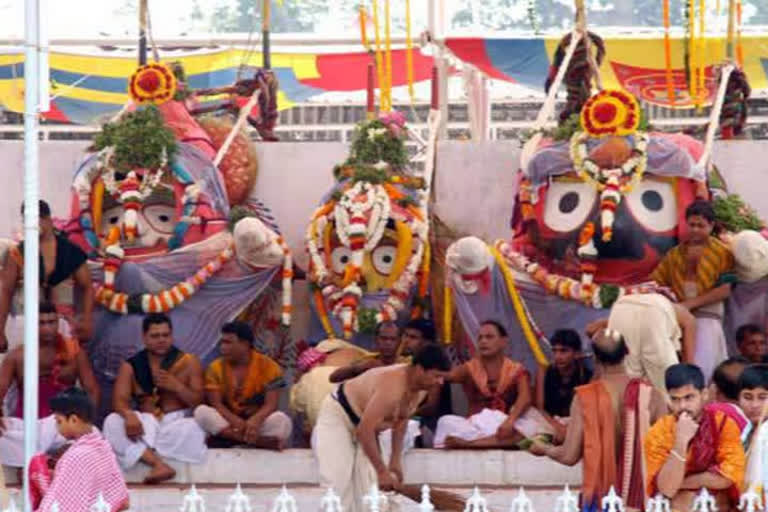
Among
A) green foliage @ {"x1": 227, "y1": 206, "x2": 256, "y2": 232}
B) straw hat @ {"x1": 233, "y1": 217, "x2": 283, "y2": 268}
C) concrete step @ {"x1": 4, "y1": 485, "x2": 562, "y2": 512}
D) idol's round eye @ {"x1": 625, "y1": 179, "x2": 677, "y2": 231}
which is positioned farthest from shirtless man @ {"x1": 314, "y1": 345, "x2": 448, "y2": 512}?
green foliage @ {"x1": 227, "y1": 206, "x2": 256, "y2": 232}

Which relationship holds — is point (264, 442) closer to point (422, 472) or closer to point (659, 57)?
point (422, 472)

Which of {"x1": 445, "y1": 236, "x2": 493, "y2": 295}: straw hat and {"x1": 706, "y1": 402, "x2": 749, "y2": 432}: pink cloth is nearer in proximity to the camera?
{"x1": 706, "y1": 402, "x2": 749, "y2": 432}: pink cloth

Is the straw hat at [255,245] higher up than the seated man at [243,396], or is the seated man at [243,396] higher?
the straw hat at [255,245]

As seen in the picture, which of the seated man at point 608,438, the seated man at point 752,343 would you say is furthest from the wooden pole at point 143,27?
the seated man at point 608,438

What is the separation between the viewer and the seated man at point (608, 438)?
11.3 meters

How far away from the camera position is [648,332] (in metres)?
13.5

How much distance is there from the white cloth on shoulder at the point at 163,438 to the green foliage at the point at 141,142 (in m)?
1.63

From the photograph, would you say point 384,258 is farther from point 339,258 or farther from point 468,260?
point 468,260

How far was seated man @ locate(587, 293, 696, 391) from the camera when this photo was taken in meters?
13.4

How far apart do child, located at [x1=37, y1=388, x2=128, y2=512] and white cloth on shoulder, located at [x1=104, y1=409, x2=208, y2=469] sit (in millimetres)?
2758

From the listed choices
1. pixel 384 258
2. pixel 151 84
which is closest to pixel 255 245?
pixel 384 258

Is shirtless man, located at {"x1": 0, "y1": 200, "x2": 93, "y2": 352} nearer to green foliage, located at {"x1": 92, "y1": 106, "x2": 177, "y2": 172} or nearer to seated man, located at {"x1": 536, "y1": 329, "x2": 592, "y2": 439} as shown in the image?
green foliage, located at {"x1": 92, "y1": 106, "x2": 177, "y2": 172}

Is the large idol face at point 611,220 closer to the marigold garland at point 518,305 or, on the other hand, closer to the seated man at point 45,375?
the marigold garland at point 518,305

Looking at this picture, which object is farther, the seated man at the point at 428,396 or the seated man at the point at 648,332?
the seated man at the point at 428,396
